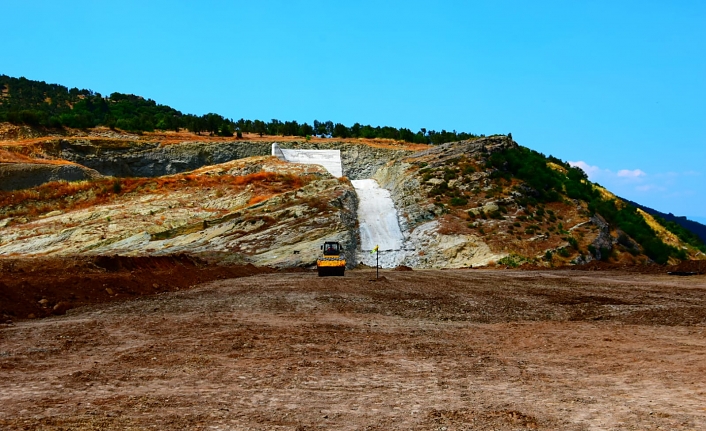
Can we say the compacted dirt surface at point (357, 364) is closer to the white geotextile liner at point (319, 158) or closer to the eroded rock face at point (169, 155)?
the white geotextile liner at point (319, 158)

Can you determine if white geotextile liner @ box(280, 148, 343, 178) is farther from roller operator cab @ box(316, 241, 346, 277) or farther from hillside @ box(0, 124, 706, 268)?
roller operator cab @ box(316, 241, 346, 277)

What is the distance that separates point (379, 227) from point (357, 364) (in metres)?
41.3

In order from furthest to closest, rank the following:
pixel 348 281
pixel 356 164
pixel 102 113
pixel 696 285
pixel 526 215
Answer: pixel 102 113
pixel 356 164
pixel 526 215
pixel 348 281
pixel 696 285

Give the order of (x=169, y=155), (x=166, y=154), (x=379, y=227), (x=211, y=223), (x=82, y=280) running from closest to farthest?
(x=82, y=280), (x=211, y=223), (x=379, y=227), (x=166, y=154), (x=169, y=155)

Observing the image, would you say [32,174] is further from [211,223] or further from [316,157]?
[316,157]

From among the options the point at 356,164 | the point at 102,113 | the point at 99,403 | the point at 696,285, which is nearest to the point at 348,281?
the point at 696,285

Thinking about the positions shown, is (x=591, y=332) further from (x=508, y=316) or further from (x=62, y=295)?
(x=62, y=295)

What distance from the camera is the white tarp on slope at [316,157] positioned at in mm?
70750

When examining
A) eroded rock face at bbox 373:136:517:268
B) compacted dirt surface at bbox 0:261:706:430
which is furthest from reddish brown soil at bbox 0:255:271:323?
eroded rock face at bbox 373:136:517:268

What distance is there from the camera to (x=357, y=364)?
37.5 feet

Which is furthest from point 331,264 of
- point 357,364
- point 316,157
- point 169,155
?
point 169,155

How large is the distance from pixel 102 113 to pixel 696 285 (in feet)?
325

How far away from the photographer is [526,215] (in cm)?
4956

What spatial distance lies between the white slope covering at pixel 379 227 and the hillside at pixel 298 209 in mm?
869
